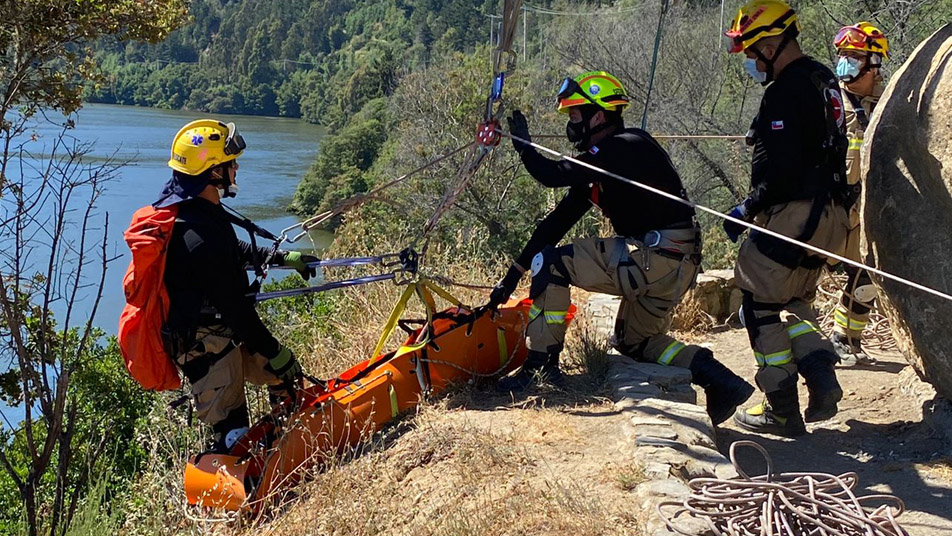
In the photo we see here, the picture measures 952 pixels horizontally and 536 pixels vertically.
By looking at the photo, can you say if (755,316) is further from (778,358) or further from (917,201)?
(917,201)

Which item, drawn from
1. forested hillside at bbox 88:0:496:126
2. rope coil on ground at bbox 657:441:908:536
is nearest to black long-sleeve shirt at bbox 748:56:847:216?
rope coil on ground at bbox 657:441:908:536

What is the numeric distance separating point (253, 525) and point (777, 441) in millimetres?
3032

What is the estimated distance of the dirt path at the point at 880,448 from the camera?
14.8 ft

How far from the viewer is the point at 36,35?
708 cm

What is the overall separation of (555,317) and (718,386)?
106cm

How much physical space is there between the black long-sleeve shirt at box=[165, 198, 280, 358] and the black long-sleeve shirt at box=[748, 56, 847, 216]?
9.28 ft

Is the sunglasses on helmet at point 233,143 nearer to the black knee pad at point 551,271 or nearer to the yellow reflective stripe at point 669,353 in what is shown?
the black knee pad at point 551,271

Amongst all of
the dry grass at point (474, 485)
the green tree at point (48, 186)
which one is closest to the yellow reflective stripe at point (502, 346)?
the dry grass at point (474, 485)

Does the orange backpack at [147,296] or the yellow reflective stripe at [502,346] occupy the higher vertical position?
the orange backpack at [147,296]

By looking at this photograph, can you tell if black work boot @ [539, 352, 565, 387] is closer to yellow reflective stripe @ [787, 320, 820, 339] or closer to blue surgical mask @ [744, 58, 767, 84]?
yellow reflective stripe @ [787, 320, 820, 339]

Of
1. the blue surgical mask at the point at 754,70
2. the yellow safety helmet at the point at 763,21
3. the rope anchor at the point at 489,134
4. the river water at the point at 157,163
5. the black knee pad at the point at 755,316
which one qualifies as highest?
the yellow safety helmet at the point at 763,21

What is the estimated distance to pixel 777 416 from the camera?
546 centimetres

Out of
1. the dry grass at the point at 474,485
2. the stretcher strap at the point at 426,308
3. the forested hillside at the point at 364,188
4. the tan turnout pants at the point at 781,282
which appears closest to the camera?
the dry grass at the point at 474,485

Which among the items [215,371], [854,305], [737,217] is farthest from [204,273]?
[854,305]
